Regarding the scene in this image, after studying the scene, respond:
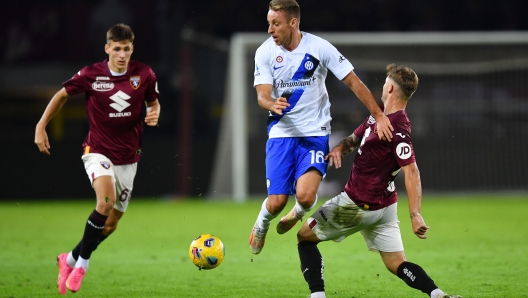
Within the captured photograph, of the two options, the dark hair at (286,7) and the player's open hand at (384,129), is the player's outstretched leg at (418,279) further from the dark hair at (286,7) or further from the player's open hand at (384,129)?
the dark hair at (286,7)

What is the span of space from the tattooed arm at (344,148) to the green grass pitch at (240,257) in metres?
1.12

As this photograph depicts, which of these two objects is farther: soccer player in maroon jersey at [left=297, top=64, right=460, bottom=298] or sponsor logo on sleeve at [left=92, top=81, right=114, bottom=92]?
sponsor logo on sleeve at [left=92, top=81, right=114, bottom=92]

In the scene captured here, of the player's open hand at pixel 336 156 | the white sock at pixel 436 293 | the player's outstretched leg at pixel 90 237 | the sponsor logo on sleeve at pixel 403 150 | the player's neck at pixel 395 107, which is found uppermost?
the player's neck at pixel 395 107

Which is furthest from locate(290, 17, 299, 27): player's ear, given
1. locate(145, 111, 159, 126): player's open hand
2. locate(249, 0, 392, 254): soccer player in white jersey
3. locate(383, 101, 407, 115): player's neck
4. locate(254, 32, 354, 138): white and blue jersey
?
locate(145, 111, 159, 126): player's open hand

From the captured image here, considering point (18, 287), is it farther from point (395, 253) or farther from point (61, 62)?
point (61, 62)

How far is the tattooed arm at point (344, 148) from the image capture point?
584 centimetres

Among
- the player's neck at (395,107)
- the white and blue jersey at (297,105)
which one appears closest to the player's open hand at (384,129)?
the player's neck at (395,107)

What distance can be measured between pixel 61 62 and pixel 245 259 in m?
11.3

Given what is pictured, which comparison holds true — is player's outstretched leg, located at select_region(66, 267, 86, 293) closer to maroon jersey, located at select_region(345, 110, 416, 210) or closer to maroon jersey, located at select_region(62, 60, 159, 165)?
maroon jersey, located at select_region(62, 60, 159, 165)

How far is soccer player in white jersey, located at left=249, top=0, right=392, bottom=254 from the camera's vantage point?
19.9 feet

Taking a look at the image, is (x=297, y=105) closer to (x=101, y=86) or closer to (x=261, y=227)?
(x=261, y=227)

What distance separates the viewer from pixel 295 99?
20.4 feet

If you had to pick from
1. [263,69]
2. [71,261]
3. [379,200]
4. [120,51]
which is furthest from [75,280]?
[379,200]

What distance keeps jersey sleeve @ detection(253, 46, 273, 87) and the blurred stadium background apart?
31.4 feet
